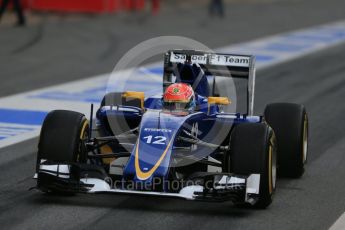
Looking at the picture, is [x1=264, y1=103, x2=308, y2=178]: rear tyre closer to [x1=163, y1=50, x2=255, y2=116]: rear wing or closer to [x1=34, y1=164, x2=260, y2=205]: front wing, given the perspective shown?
[x1=163, y1=50, x2=255, y2=116]: rear wing

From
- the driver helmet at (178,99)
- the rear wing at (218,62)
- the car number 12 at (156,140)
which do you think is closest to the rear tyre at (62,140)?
the car number 12 at (156,140)

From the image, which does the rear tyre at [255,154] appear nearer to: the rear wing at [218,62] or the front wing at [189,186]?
the front wing at [189,186]

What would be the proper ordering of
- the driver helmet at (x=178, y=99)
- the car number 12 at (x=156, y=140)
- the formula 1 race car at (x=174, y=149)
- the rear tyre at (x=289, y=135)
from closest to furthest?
the formula 1 race car at (x=174, y=149), the car number 12 at (x=156, y=140), the driver helmet at (x=178, y=99), the rear tyre at (x=289, y=135)

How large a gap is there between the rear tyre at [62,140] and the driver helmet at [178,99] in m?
1.08

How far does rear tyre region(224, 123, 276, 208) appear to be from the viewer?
10578 mm

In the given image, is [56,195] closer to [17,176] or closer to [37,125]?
[17,176]

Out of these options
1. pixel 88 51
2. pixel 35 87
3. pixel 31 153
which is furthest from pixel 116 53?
pixel 31 153

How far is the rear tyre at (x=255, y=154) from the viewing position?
10.6 meters

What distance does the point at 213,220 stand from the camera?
10.2 metres

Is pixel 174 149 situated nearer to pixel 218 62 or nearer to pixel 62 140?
pixel 62 140

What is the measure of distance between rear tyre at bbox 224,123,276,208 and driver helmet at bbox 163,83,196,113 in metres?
0.99

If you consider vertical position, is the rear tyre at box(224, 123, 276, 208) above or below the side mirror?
below

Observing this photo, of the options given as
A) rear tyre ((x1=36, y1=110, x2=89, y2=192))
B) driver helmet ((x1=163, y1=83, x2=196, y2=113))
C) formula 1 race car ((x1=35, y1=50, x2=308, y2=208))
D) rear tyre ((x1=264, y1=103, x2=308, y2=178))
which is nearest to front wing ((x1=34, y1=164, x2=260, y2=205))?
formula 1 race car ((x1=35, y1=50, x2=308, y2=208))

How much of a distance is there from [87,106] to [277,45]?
41.6 feet
